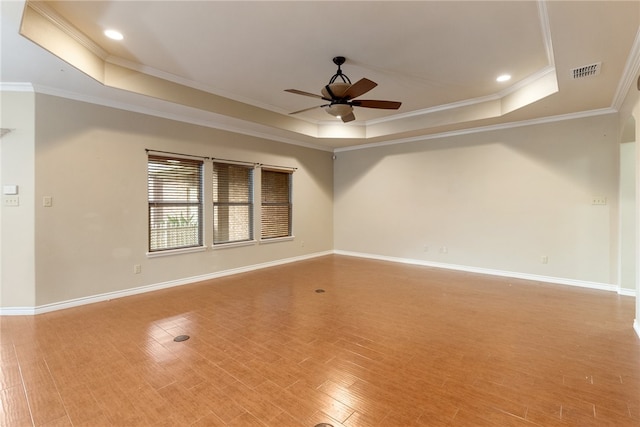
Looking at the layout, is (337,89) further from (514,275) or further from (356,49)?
(514,275)

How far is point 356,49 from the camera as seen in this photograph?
330 cm

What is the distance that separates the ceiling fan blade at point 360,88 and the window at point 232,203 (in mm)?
3036

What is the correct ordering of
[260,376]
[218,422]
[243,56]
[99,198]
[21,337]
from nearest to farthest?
[218,422] → [260,376] → [21,337] → [243,56] → [99,198]

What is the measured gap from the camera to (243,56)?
349 centimetres

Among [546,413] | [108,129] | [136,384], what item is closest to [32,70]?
[108,129]

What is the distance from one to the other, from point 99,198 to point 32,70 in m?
1.60

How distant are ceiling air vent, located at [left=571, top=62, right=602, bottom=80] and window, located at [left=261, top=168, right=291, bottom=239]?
4.98 metres

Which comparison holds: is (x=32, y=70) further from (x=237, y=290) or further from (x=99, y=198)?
(x=237, y=290)

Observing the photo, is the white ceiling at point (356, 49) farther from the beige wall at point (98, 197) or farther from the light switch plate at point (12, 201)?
the light switch plate at point (12, 201)

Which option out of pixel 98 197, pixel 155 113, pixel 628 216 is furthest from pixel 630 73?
pixel 98 197

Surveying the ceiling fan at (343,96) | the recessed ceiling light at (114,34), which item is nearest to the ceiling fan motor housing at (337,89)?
the ceiling fan at (343,96)

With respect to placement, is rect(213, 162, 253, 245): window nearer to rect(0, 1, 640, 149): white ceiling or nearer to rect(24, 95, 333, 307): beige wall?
rect(24, 95, 333, 307): beige wall

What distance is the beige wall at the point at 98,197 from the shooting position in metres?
3.62

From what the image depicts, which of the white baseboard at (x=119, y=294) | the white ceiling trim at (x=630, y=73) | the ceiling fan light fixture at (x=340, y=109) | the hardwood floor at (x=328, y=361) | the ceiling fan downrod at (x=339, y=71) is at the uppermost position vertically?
the ceiling fan downrod at (x=339, y=71)
